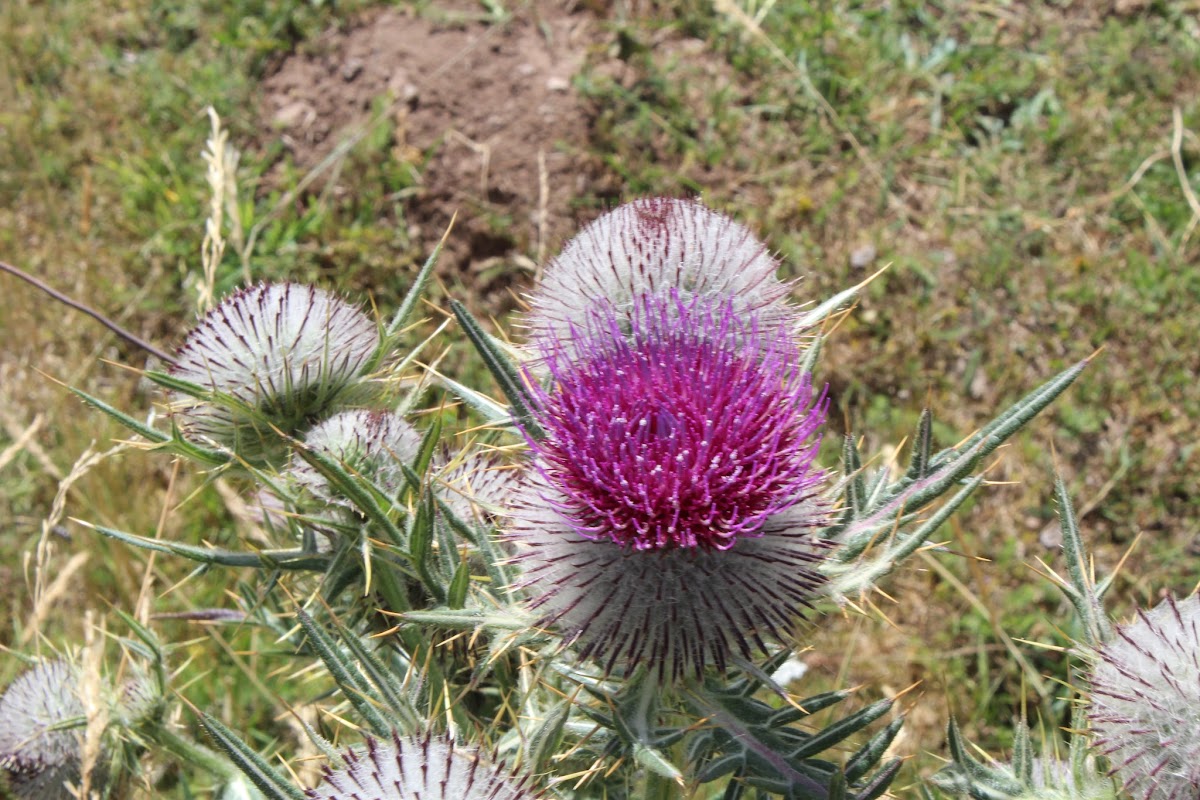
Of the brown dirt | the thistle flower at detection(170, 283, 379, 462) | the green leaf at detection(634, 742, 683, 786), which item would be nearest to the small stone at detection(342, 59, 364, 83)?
the brown dirt

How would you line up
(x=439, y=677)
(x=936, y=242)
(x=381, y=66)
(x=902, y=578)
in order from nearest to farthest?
(x=439, y=677) → (x=902, y=578) → (x=936, y=242) → (x=381, y=66)

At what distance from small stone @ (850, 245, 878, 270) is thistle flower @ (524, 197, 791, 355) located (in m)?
3.25

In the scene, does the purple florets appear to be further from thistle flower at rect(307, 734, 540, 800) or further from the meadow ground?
the meadow ground

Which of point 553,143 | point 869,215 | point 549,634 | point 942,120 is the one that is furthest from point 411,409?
point 942,120

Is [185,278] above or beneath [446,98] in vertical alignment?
beneath

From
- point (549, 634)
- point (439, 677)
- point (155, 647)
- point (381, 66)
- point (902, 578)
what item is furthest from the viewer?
point (381, 66)

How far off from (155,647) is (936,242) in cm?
438

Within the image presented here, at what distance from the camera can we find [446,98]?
19.3 ft

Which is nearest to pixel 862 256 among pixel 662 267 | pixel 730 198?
pixel 730 198

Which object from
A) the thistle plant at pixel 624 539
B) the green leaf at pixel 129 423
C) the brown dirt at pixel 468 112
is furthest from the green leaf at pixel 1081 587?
the brown dirt at pixel 468 112

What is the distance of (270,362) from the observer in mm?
2584

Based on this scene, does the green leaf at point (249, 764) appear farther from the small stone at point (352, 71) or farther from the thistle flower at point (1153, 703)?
the small stone at point (352, 71)

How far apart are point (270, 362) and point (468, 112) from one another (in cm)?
360

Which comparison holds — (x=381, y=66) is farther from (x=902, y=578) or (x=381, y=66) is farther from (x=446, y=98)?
(x=902, y=578)
